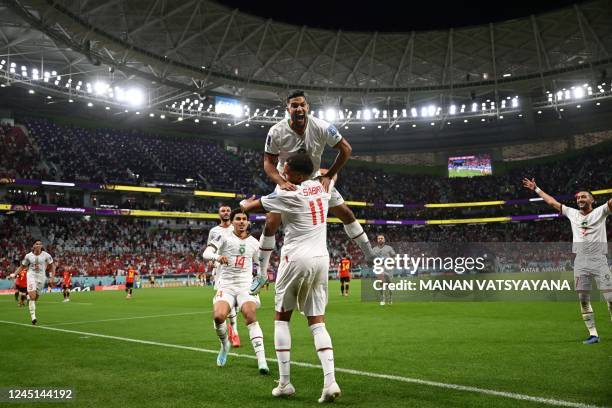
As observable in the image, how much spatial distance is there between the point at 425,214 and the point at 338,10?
3574 centimetres

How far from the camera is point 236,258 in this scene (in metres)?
9.09

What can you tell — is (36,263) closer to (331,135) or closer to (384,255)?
(384,255)

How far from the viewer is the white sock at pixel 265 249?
6.35m

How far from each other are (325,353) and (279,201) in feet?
5.64

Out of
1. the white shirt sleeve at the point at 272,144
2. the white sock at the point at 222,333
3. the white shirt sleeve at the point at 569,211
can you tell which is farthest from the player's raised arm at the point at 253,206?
the white shirt sleeve at the point at 569,211

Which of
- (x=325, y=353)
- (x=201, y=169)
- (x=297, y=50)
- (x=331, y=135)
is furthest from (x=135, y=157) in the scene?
(x=325, y=353)

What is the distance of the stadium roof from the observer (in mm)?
38062

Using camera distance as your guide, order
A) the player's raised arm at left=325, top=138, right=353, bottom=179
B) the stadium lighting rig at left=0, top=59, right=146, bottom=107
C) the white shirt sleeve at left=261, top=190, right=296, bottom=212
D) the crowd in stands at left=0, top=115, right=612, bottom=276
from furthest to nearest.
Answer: the crowd in stands at left=0, top=115, right=612, bottom=276 → the stadium lighting rig at left=0, top=59, right=146, bottom=107 → the player's raised arm at left=325, top=138, right=353, bottom=179 → the white shirt sleeve at left=261, top=190, right=296, bottom=212

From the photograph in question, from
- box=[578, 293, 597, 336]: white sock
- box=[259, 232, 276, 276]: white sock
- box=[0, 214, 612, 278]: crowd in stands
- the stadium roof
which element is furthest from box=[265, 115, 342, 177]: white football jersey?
box=[0, 214, 612, 278]: crowd in stands

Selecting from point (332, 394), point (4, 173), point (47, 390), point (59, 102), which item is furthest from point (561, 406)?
point (59, 102)

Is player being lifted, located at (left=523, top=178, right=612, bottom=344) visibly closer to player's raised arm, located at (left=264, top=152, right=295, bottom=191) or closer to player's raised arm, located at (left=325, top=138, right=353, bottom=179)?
player's raised arm, located at (left=325, top=138, right=353, bottom=179)

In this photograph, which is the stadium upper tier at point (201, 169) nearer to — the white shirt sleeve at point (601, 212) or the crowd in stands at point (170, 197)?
the crowd in stands at point (170, 197)

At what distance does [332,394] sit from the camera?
17.9ft

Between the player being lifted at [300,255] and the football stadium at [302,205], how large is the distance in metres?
0.03
